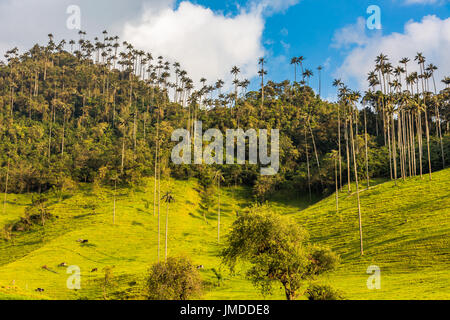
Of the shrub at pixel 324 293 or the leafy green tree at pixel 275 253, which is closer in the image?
the shrub at pixel 324 293

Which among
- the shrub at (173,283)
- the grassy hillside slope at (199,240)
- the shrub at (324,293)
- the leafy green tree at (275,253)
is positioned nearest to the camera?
the shrub at (324,293)

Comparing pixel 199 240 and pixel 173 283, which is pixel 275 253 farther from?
pixel 199 240

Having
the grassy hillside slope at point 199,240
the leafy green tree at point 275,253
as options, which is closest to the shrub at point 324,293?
the leafy green tree at point 275,253

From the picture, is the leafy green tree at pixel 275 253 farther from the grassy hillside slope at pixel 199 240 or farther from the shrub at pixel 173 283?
the shrub at pixel 173 283

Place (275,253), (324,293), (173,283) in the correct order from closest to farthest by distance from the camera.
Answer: (324,293) < (275,253) < (173,283)

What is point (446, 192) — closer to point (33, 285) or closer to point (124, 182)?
Result: point (33, 285)

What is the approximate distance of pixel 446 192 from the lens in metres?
96.2

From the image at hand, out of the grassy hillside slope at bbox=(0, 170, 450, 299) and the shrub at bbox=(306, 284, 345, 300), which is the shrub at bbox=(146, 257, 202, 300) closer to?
the grassy hillside slope at bbox=(0, 170, 450, 299)

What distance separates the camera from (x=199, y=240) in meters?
110

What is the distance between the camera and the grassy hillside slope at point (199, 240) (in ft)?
195

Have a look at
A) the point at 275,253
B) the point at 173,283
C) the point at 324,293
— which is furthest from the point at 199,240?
the point at 324,293

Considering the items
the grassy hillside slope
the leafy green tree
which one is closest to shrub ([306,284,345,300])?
the leafy green tree

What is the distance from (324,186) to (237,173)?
42.2 m
